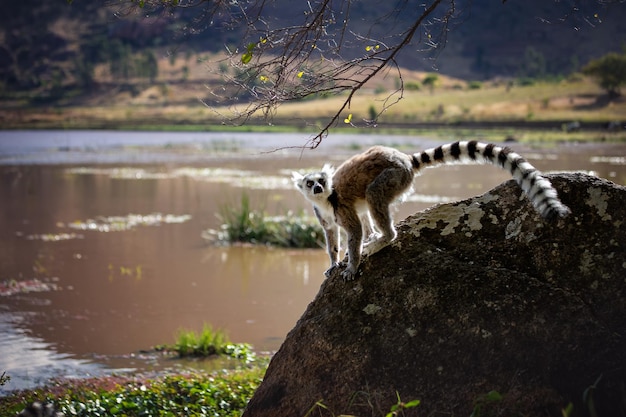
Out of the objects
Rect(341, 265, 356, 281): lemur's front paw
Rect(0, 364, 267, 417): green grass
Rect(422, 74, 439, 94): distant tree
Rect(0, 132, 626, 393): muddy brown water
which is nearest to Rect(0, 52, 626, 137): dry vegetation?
Rect(422, 74, 439, 94): distant tree

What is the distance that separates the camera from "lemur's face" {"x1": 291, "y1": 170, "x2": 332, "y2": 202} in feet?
21.2

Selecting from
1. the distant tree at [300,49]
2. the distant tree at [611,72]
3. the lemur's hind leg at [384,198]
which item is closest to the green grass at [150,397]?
the lemur's hind leg at [384,198]

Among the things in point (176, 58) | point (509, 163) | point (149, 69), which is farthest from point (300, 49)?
point (176, 58)

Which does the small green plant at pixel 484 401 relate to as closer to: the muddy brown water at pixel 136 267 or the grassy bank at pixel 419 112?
the muddy brown water at pixel 136 267

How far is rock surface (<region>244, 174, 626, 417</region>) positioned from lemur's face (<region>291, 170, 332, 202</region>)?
637 millimetres

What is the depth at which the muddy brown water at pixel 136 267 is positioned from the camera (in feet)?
→ 37.1

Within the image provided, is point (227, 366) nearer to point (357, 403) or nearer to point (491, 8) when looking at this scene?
point (357, 403)

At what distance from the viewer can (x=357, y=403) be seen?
18.6 feet

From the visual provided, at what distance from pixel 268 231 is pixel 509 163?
12.3 metres

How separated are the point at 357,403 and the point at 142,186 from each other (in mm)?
25159

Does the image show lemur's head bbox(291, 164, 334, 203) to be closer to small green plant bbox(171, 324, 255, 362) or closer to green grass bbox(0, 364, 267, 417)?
green grass bbox(0, 364, 267, 417)

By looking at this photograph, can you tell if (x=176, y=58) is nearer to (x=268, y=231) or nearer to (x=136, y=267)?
(x=268, y=231)

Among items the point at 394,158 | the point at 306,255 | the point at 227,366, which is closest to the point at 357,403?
the point at 394,158

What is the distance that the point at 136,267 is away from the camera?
15.9 metres
